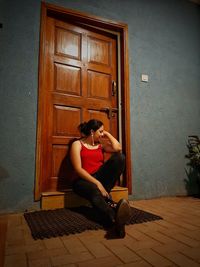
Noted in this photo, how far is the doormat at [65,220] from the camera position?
141cm

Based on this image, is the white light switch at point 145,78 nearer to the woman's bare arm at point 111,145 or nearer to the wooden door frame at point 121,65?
the wooden door frame at point 121,65

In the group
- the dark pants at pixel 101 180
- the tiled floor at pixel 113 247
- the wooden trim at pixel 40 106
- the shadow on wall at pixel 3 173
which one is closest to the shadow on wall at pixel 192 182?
the tiled floor at pixel 113 247

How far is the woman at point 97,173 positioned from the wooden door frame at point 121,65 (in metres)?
0.35

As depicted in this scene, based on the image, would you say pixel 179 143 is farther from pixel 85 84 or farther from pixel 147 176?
pixel 85 84

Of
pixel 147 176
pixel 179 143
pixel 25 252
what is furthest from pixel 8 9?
pixel 179 143

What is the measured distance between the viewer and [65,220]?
5.41 feet

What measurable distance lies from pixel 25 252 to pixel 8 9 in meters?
2.18

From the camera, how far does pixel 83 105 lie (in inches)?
97.3

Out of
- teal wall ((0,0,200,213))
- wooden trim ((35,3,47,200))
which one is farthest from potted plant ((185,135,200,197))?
wooden trim ((35,3,47,200))

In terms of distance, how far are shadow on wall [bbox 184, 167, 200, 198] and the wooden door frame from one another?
38.7 inches

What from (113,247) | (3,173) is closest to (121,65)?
(3,173)

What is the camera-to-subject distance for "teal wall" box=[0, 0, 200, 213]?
200 centimetres

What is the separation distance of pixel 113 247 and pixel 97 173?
83 cm

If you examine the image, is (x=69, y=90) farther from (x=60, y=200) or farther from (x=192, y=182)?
(x=192, y=182)
